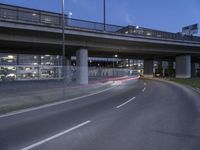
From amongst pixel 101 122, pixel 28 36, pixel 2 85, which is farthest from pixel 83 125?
pixel 28 36

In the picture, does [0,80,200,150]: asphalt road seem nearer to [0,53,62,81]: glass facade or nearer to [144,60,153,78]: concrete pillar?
[0,53,62,81]: glass facade

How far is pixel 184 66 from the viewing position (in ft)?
184

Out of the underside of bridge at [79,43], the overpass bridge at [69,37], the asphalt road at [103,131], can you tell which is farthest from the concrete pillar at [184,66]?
the asphalt road at [103,131]

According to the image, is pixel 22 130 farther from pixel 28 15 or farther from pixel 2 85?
pixel 28 15

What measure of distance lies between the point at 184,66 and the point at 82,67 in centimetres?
3156

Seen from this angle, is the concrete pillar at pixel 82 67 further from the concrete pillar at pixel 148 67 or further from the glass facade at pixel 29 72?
the concrete pillar at pixel 148 67

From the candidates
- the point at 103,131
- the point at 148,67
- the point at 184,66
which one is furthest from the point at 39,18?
the point at 148,67

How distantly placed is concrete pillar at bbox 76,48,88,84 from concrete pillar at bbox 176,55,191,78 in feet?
95.9

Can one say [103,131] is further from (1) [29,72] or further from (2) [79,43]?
(2) [79,43]

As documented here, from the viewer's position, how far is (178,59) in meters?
57.4

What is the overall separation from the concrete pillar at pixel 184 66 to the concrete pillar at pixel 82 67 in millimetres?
29231

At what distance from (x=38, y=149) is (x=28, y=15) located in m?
24.8

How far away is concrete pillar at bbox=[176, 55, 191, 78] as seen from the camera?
2158 inches

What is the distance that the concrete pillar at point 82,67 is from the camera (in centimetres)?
3322
